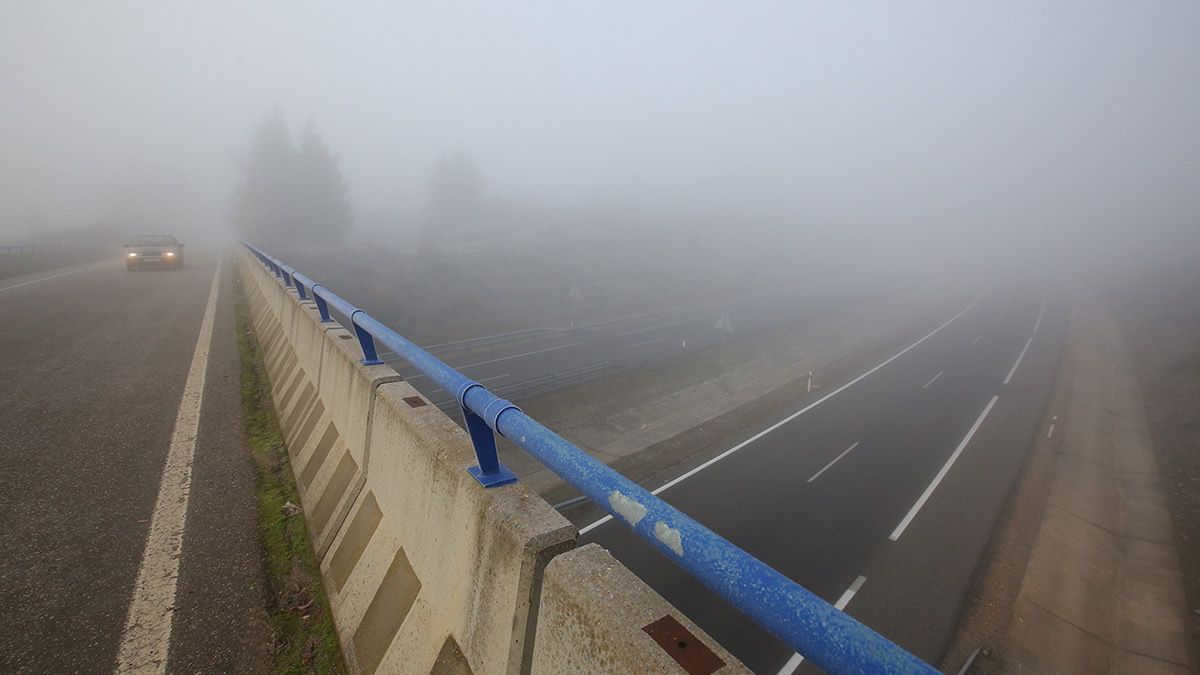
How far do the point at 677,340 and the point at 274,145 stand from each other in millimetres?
41388

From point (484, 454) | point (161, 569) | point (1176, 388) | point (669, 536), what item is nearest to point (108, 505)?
point (161, 569)

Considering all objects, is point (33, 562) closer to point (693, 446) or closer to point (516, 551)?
point (516, 551)

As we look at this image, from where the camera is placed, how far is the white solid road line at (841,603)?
7.89 m

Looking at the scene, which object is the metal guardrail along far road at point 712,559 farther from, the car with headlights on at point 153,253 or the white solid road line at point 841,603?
the car with headlights on at point 153,253

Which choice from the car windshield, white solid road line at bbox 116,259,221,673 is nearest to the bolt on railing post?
white solid road line at bbox 116,259,221,673

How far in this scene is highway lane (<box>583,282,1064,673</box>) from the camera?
9.20 meters

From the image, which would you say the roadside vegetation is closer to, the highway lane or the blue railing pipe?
the blue railing pipe

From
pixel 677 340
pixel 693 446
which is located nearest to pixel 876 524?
pixel 693 446

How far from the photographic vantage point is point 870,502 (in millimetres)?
12773

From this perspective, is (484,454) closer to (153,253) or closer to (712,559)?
(712,559)

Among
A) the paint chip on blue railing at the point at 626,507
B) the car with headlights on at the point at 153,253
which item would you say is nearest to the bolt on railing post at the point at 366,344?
the paint chip on blue railing at the point at 626,507

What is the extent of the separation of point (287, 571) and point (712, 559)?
10.7ft

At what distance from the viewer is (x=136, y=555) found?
325 centimetres

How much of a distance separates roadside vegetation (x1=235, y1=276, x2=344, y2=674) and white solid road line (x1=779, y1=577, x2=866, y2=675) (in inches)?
301
